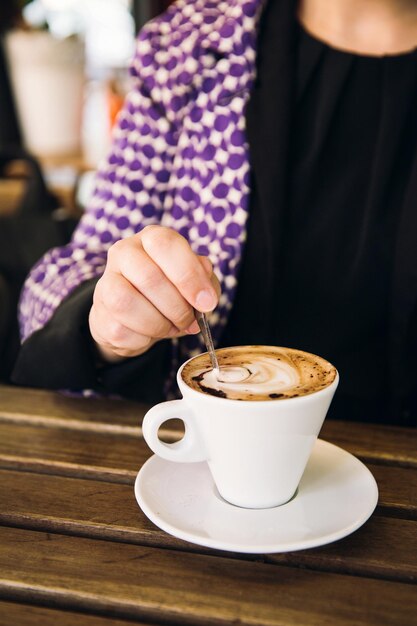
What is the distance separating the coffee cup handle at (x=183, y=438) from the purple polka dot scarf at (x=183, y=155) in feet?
1.49

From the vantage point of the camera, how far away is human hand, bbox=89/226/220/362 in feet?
2.33

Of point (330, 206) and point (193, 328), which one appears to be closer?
point (193, 328)

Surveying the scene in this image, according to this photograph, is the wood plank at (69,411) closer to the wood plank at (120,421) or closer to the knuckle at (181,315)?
the wood plank at (120,421)

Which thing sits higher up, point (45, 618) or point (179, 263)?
point (179, 263)

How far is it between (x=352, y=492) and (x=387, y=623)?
0.16 m

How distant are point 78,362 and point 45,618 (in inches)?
18.2

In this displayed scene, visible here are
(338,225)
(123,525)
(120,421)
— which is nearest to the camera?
(123,525)

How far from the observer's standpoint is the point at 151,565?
1.88 ft

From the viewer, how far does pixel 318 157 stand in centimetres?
120

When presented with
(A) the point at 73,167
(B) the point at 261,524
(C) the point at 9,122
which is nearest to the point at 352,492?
(B) the point at 261,524

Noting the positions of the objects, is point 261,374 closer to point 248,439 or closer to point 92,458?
point 248,439

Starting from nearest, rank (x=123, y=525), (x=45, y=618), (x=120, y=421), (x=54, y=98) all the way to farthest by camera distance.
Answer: (x=45, y=618) < (x=123, y=525) < (x=120, y=421) < (x=54, y=98)

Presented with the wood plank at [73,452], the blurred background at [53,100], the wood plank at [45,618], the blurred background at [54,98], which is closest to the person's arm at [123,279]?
the wood plank at [73,452]

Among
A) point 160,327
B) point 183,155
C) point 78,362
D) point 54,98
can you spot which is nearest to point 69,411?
point 78,362
